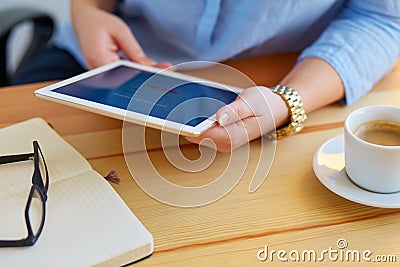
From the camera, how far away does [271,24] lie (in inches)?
33.0

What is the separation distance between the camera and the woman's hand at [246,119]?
613 mm

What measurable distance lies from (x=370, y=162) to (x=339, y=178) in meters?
0.05

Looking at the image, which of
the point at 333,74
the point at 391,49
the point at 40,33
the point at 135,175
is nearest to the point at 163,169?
the point at 135,175

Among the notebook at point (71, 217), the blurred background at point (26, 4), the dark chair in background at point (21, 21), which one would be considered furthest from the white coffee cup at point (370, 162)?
the blurred background at point (26, 4)

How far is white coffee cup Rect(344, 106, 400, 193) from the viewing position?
0.55m

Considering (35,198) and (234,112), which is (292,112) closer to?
(234,112)

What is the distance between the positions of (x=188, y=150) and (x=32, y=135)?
0.58ft

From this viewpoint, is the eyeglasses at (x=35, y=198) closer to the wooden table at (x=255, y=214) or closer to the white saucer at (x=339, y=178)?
the wooden table at (x=255, y=214)

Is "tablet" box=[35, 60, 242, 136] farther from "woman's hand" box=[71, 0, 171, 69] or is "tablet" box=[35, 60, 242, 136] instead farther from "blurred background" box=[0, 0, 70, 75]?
"blurred background" box=[0, 0, 70, 75]

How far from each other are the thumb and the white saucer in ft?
0.30

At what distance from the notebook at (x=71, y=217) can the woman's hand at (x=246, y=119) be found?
0.42 ft

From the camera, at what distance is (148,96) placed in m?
0.64

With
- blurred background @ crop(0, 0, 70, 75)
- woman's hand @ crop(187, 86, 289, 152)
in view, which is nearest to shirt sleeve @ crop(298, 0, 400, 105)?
woman's hand @ crop(187, 86, 289, 152)

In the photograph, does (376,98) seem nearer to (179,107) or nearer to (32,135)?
(179,107)
